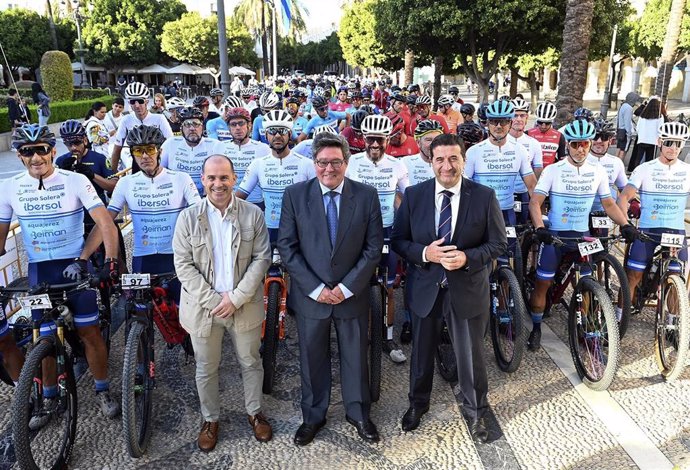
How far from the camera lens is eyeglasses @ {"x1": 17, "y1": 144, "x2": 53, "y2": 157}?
13.2ft

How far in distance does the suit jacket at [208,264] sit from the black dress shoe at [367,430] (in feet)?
3.42

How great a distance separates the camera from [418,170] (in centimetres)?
591

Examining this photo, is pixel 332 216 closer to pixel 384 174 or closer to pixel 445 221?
pixel 445 221

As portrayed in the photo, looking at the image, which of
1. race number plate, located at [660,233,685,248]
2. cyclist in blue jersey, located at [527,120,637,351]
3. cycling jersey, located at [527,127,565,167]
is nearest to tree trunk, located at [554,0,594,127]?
cycling jersey, located at [527,127,565,167]

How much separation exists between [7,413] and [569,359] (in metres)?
4.76

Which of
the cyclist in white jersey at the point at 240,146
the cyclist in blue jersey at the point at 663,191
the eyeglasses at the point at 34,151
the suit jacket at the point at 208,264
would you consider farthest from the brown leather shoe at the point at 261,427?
the cyclist in blue jersey at the point at 663,191

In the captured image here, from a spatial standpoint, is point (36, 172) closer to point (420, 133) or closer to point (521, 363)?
point (420, 133)

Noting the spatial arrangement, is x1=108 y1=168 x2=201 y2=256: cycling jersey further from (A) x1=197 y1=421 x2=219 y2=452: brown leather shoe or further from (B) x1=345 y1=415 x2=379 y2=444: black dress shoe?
(B) x1=345 y1=415 x2=379 y2=444: black dress shoe

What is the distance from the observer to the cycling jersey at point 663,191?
5.13 m

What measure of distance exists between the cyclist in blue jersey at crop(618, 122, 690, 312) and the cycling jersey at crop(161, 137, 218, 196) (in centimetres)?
449

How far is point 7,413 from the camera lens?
4.38 meters

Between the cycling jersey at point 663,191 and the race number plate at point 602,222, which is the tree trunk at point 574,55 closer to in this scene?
the cycling jersey at point 663,191

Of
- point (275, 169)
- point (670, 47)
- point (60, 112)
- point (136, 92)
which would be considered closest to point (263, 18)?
point (60, 112)

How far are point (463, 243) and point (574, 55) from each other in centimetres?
1029
